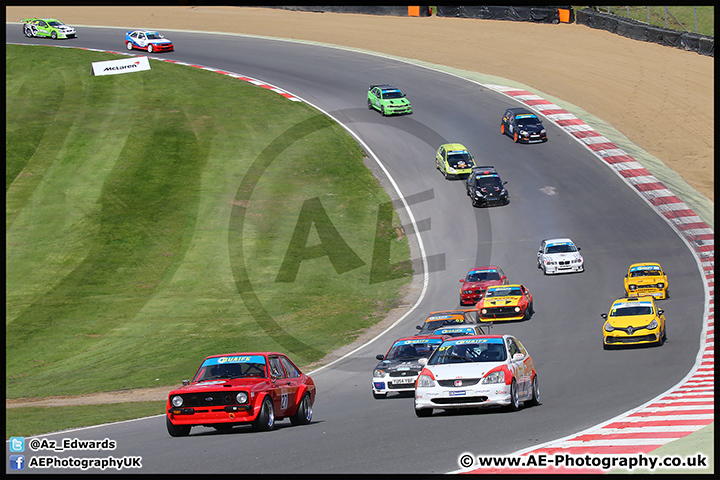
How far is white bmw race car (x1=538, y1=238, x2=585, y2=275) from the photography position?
38.0m

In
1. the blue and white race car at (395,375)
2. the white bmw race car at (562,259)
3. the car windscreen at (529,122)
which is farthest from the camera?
the car windscreen at (529,122)

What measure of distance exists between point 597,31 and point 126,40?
38772mm

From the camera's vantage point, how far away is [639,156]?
51938 mm

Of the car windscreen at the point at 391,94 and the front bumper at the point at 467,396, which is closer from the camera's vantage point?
the front bumper at the point at 467,396

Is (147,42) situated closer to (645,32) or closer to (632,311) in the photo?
(645,32)

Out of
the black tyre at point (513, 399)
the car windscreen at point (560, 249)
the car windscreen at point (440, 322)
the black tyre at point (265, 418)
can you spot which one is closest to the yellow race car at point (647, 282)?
the car windscreen at point (560, 249)

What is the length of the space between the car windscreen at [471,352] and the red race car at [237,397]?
2.70 meters

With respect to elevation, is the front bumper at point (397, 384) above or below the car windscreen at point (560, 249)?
above

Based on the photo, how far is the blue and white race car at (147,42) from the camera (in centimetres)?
7019

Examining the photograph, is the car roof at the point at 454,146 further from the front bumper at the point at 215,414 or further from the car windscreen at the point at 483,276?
the front bumper at the point at 215,414

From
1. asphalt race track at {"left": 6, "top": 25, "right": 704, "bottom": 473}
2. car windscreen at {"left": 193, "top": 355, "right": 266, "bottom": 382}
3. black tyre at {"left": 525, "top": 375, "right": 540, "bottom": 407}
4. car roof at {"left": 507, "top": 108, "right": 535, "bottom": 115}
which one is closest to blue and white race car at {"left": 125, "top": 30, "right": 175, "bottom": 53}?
asphalt race track at {"left": 6, "top": 25, "right": 704, "bottom": 473}

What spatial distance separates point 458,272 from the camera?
39.8 metres

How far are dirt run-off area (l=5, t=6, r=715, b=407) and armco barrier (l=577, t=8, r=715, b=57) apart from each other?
49cm
